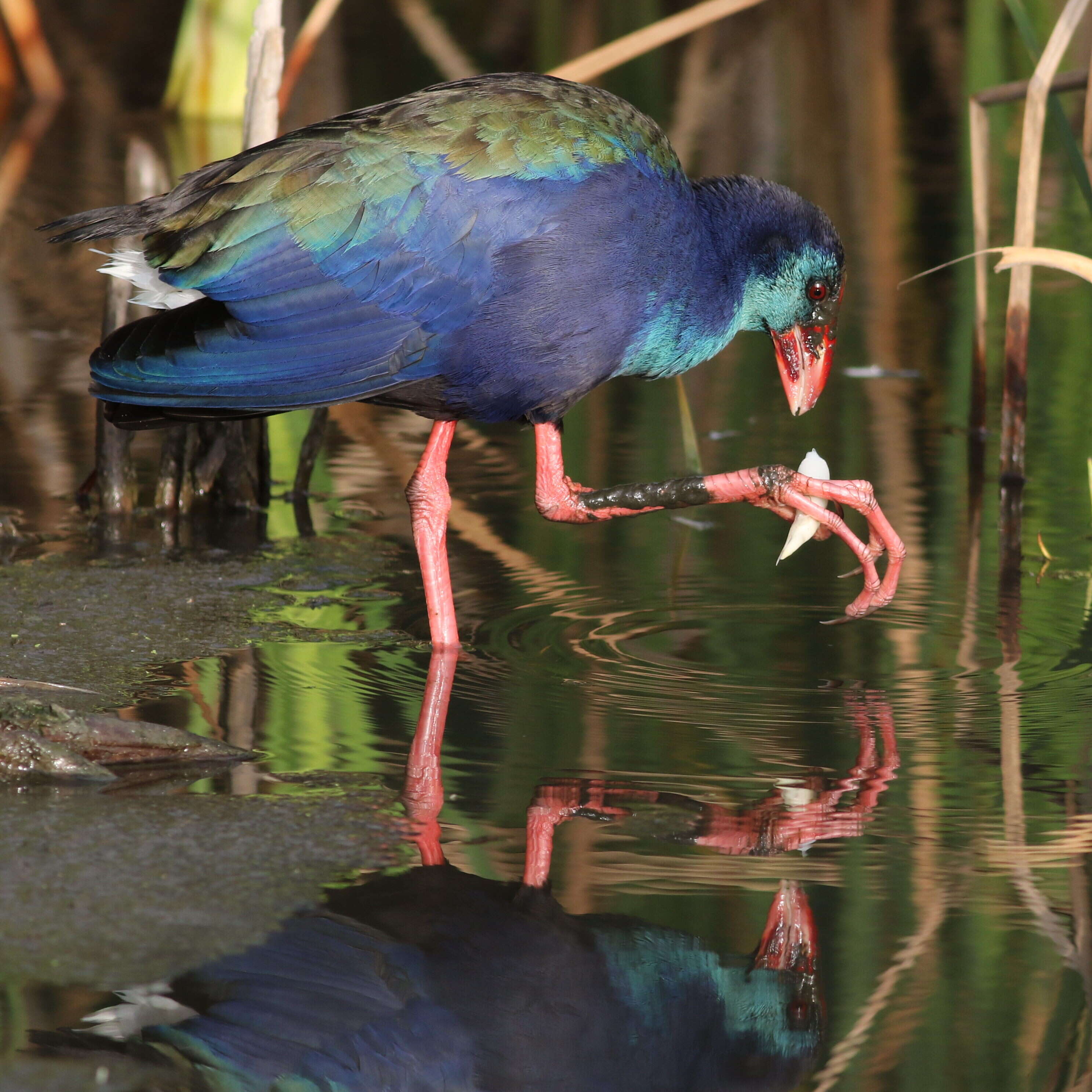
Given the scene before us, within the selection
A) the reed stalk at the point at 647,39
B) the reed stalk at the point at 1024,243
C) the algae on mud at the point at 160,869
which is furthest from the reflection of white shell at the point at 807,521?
the reed stalk at the point at 647,39

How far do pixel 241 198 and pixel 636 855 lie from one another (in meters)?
1.61

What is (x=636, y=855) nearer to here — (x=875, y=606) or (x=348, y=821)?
(x=348, y=821)

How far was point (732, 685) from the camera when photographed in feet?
11.7

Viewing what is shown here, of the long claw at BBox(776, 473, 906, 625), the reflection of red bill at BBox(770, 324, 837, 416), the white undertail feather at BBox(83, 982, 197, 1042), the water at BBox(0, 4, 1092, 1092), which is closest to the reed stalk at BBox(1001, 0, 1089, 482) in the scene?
the water at BBox(0, 4, 1092, 1092)

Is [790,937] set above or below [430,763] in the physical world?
below

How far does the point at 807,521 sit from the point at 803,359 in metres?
0.40

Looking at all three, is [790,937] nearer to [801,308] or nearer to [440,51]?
[801,308]

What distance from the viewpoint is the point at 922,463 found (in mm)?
5258

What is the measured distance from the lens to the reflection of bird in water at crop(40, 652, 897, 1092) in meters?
2.16

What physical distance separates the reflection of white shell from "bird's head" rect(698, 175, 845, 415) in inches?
10.0

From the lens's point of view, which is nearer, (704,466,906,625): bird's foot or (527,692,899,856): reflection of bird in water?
(527,692,899,856): reflection of bird in water

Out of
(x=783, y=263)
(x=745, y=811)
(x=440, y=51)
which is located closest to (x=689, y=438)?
(x=783, y=263)

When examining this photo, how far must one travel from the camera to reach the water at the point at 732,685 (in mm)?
2434

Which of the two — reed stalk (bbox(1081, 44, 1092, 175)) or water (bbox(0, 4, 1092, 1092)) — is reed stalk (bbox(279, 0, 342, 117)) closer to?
water (bbox(0, 4, 1092, 1092))
